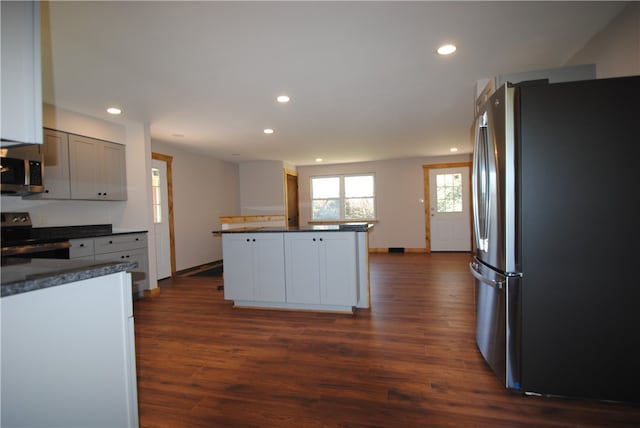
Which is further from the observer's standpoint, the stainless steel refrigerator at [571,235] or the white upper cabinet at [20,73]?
the stainless steel refrigerator at [571,235]

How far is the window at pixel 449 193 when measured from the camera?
759 cm

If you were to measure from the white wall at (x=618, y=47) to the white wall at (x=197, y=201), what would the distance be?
217 inches

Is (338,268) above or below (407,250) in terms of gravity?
above

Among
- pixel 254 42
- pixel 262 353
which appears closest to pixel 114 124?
pixel 254 42

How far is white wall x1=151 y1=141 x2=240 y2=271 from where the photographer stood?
580 cm

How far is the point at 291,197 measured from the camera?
821 centimetres

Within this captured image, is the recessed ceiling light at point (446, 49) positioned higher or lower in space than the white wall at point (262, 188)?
higher

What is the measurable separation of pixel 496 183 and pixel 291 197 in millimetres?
6553

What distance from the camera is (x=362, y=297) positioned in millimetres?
3529

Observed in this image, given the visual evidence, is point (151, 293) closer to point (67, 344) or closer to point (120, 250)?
point (120, 250)

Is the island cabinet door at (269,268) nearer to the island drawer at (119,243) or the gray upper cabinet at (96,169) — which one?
the island drawer at (119,243)

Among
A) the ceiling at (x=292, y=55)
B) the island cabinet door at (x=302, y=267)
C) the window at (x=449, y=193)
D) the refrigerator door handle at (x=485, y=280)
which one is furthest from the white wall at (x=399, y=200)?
the refrigerator door handle at (x=485, y=280)

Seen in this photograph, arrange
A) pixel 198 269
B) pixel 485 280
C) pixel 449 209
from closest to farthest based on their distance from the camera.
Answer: pixel 485 280, pixel 198 269, pixel 449 209

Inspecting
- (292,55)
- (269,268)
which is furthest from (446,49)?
(269,268)
